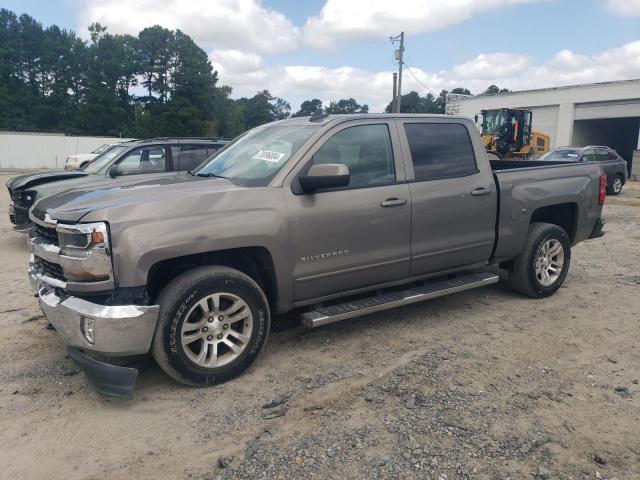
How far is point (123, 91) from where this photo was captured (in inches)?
3014

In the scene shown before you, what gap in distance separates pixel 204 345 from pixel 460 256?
2.62 metres

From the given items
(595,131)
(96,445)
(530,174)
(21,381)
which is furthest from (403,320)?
(595,131)

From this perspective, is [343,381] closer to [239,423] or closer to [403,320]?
[239,423]

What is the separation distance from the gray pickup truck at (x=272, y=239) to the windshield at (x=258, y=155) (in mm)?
20

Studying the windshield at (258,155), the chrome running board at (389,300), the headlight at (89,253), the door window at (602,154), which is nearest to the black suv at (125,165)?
the windshield at (258,155)

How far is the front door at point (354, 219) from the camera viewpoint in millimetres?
3941

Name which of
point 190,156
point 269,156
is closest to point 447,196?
point 269,156

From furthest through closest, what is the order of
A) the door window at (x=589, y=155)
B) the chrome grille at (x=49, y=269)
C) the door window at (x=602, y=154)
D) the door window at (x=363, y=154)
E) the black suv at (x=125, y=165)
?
the door window at (x=602, y=154), the door window at (x=589, y=155), the black suv at (x=125, y=165), the door window at (x=363, y=154), the chrome grille at (x=49, y=269)

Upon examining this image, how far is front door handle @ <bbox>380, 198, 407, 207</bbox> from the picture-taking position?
168 inches

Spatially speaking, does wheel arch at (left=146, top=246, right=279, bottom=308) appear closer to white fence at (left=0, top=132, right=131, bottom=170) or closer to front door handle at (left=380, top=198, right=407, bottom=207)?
front door handle at (left=380, top=198, right=407, bottom=207)

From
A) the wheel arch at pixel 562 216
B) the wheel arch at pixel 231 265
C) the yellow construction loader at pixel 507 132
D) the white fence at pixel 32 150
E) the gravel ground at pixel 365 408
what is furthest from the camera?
the white fence at pixel 32 150

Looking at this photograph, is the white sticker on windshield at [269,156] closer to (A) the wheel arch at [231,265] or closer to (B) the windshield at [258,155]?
(B) the windshield at [258,155]

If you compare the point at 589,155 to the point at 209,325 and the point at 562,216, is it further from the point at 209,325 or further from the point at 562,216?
the point at 209,325

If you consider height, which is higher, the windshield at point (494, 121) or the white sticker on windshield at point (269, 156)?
the windshield at point (494, 121)
